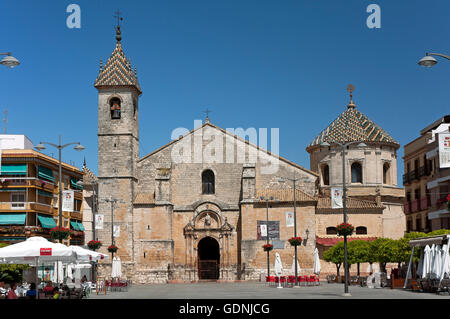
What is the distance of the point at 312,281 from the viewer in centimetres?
4481

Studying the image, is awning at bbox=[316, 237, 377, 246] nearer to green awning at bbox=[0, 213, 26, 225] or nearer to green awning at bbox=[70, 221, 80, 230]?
green awning at bbox=[0, 213, 26, 225]

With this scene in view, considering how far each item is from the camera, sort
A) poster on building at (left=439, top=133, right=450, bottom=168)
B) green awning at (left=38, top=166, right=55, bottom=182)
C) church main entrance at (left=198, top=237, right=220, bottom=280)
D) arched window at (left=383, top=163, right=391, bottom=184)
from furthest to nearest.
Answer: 1. arched window at (left=383, top=163, right=391, bottom=184)
2. green awning at (left=38, top=166, right=55, bottom=182)
3. church main entrance at (left=198, top=237, right=220, bottom=280)
4. poster on building at (left=439, top=133, right=450, bottom=168)

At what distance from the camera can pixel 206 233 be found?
55812 mm

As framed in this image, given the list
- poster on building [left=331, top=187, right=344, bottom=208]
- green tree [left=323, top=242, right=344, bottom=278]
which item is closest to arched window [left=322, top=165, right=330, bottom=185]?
green tree [left=323, top=242, right=344, bottom=278]

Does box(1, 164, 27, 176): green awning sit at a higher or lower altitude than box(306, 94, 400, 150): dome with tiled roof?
lower

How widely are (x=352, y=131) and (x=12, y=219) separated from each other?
32136 mm

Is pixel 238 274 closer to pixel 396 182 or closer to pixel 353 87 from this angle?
pixel 396 182

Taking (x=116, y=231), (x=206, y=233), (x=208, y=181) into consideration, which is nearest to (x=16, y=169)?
(x=116, y=231)

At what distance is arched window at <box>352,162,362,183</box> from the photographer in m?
64.0

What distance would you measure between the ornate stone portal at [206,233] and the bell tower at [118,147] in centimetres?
480

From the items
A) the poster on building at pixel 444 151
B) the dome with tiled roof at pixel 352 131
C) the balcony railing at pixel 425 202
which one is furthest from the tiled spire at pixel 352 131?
the poster on building at pixel 444 151

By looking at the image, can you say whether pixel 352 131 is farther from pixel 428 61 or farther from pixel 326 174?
pixel 428 61

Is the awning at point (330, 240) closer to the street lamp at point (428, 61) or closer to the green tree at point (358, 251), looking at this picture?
the green tree at point (358, 251)
